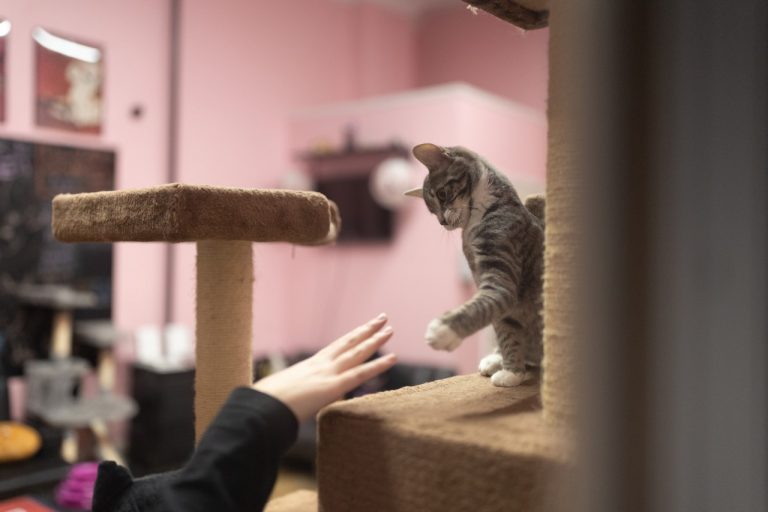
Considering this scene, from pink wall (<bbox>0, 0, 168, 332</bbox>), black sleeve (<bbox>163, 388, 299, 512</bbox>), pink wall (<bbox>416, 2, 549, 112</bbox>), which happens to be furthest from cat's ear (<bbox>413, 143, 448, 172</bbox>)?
pink wall (<bbox>416, 2, 549, 112</bbox>)

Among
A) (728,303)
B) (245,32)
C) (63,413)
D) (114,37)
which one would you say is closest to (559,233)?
(728,303)

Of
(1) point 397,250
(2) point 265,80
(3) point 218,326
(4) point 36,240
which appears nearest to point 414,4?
(2) point 265,80

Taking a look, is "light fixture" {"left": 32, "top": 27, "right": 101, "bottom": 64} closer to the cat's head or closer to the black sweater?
the cat's head

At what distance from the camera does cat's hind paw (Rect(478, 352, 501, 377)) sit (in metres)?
0.90

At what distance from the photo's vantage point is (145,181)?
3.36 m

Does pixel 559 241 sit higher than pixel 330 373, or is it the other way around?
pixel 559 241

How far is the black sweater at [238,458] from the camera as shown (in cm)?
63

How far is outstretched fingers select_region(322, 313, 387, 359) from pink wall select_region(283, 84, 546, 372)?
8.33 feet

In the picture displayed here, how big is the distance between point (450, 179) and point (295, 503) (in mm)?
523

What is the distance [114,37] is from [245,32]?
0.87 m

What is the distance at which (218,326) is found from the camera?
39.9 inches

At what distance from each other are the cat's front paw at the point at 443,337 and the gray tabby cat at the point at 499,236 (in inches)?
3.3

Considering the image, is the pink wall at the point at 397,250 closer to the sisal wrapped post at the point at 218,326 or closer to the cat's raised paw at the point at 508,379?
the sisal wrapped post at the point at 218,326

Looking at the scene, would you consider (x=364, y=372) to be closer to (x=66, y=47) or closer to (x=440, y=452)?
(x=440, y=452)
